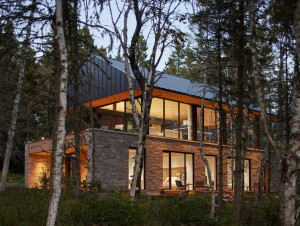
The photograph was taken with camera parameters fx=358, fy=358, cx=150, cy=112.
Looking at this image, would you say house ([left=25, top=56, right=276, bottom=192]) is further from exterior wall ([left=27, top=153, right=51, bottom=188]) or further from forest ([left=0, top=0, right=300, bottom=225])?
forest ([left=0, top=0, right=300, bottom=225])

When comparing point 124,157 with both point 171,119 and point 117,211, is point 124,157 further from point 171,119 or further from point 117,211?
point 117,211

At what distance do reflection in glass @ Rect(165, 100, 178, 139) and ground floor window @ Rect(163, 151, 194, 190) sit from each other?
119cm

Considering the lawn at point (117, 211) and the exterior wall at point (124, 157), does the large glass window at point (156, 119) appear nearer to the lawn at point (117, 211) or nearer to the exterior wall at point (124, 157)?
the exterior wall at point (124, 157)

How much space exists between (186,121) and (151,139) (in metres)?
3.69

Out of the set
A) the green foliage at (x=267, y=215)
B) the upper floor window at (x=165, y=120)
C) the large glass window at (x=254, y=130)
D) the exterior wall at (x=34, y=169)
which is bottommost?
the green foliage at (x=267, y=215)

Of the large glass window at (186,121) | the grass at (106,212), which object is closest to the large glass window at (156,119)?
the large glass window at (186,121)

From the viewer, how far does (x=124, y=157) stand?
18.4 m

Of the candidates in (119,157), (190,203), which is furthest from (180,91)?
(190,203)

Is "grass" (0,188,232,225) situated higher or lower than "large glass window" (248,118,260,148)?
lower

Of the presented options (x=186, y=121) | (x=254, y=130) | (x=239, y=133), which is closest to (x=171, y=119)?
(x=186, y=121)

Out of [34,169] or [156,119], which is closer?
[156,119]

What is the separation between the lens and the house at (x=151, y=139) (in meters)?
→ 17.9

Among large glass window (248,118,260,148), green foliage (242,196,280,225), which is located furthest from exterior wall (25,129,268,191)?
green foliage (242,196,280,225)

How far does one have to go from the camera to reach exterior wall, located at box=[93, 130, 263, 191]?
17297mm
